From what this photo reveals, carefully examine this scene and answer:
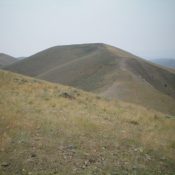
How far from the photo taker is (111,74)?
199ft

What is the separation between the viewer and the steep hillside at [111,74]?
42938 millimetres

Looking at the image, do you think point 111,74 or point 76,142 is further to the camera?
point 111,74

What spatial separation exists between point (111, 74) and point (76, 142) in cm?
5178

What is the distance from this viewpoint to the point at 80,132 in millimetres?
10773

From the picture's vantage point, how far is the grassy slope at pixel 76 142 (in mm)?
7895

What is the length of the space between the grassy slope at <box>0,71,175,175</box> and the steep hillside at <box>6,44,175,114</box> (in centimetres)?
2165

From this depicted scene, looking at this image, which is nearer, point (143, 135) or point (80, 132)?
point (80, 132)

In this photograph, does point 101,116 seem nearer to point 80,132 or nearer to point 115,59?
point 80,132

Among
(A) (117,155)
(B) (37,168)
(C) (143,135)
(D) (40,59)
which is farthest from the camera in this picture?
(D) (40,59)

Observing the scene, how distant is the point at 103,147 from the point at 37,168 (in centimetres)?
310

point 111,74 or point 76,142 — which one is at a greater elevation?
point 111,74

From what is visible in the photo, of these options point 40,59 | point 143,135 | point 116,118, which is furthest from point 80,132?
point 40,59

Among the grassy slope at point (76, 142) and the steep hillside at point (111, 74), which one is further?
the steep hillside at point (111, 74)

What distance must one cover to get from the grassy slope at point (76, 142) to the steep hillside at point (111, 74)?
21.6m
